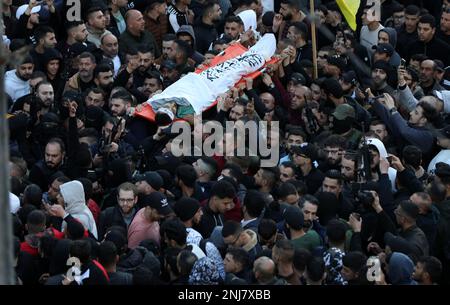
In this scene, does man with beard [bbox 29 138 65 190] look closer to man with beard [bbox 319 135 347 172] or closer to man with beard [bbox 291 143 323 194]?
man with beard [bbox 291 143 323 194]

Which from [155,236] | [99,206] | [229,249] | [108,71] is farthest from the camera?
[108,71]

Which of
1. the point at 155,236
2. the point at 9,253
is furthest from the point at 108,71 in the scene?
the point at 9,253

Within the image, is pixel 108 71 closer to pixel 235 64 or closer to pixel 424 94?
pixel 235 64

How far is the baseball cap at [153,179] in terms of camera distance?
12789 millimetres

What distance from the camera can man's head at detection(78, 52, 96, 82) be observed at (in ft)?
50.6

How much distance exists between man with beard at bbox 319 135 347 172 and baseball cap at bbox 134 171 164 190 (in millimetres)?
1953

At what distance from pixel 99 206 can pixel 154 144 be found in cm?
111

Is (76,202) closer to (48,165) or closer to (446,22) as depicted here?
(48,165)

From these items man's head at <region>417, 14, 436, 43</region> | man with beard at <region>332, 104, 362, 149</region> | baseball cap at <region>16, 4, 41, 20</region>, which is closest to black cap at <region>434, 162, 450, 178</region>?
man with beard at <region>332, 104, 362, 149</region>

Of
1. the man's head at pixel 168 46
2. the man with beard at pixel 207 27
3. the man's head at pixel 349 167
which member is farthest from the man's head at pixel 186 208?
the man with beard at pixel 207 27

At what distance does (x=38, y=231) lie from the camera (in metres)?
11.7

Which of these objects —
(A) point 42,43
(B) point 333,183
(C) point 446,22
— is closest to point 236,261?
(B) point 333,183

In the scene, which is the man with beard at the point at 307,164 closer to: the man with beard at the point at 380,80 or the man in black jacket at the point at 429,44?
the man with beard at the point at 380,80

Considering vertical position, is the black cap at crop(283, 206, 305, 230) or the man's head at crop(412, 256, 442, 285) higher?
the black cap at crop(283, 206, 305, 230)
